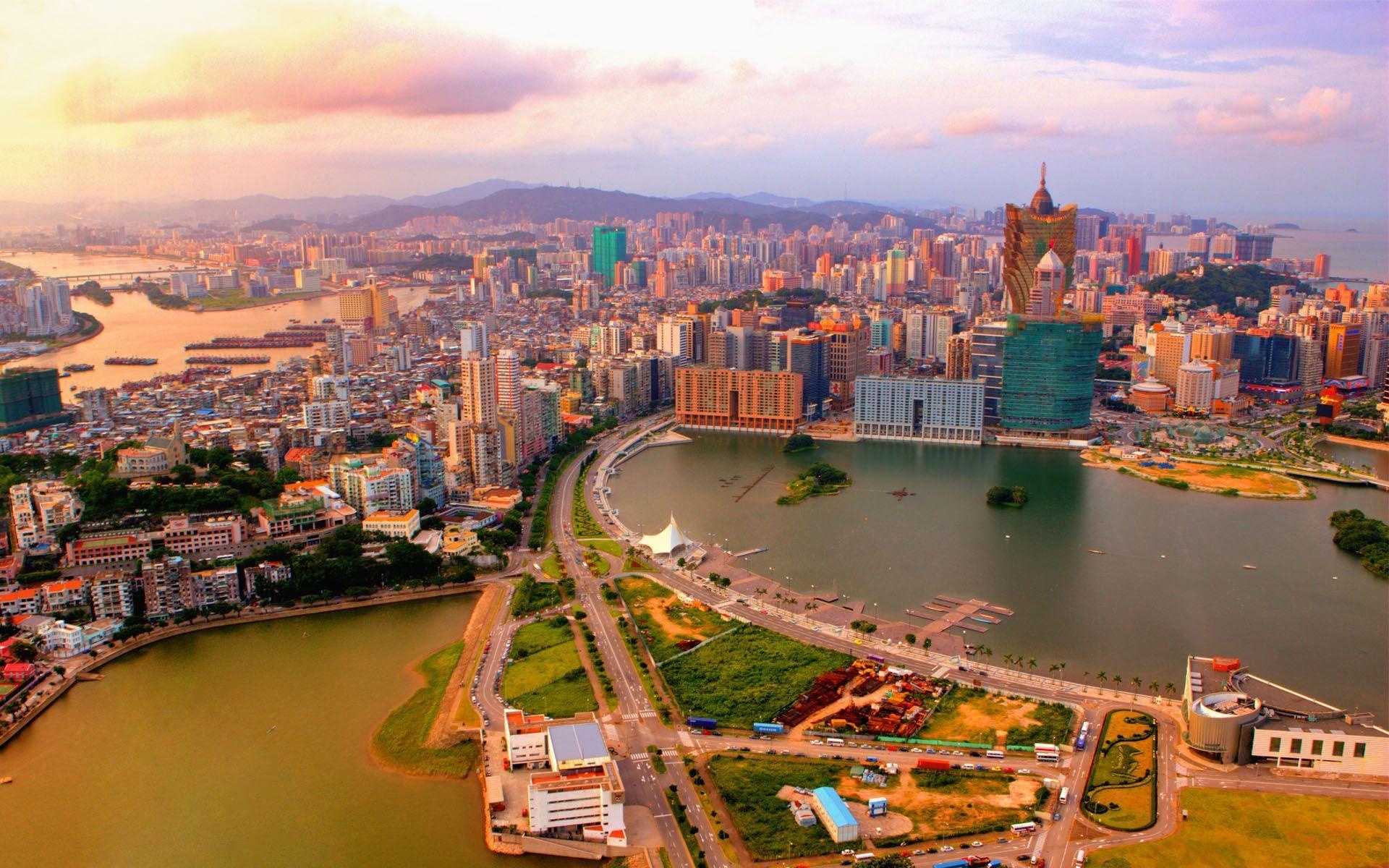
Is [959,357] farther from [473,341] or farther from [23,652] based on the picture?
[23,652]

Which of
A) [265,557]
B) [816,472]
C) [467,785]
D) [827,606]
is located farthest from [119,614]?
[816,472]

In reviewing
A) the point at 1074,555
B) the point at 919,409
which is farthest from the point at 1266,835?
the point at 919,409

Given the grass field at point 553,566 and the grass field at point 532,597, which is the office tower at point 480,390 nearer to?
the grass field at point 553,566

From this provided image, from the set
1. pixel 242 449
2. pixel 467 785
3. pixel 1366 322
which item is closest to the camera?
pixel 467 785

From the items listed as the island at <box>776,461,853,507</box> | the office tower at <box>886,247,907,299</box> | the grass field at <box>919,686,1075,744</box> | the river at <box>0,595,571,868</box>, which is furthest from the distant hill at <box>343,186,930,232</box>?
the grass field at <box>919,686,1075,744</box>

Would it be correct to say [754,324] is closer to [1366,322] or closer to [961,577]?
[1366,322]

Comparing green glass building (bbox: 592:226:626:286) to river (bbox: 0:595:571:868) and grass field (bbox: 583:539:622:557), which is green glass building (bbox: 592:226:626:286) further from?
river (bbox: 0:595:571:868)

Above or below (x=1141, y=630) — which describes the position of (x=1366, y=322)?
above
